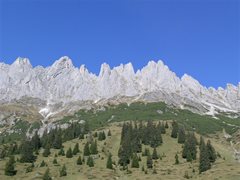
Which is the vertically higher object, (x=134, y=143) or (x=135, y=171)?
(x=134, y=143)

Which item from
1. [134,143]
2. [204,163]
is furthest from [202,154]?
[134,143]

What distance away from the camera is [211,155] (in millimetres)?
145500

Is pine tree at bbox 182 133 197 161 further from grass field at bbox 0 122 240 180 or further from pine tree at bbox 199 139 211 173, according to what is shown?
pine tree at bbox 199 139 211 173

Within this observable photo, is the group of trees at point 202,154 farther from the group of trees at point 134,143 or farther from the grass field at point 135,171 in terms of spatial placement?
the group of trees at point 134,143

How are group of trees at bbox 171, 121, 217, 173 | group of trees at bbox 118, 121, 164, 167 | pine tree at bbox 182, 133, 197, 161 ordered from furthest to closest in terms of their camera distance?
pine tree at bbox 182, 133, 197, 161
group of trees at bbox 118, 121, 164, 167
group of trees at bbox 171, 121, 217, 173

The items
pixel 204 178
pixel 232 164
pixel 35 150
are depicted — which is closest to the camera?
pixel 204 178

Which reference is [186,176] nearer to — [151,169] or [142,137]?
[151,169]

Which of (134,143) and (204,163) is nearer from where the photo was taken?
(204,163)

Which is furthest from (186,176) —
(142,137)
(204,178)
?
(142,137)

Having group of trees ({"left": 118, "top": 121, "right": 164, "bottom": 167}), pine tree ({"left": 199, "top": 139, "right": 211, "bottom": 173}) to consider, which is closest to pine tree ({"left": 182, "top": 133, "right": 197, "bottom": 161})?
group of trees ({"left": 118, "top": 121, "right": 164, "bottom": 167})

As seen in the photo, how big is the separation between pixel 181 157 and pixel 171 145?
2840cm

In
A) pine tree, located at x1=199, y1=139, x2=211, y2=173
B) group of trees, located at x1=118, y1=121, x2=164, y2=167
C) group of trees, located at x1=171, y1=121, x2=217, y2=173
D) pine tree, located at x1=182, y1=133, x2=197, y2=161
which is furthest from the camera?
pine tree, located at x1=182, y1=133, x2=197, y2=161

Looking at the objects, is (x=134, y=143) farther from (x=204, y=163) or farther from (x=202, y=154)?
(x=204, y=163)

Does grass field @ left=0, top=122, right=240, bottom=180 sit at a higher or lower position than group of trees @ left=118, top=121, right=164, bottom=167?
lower
